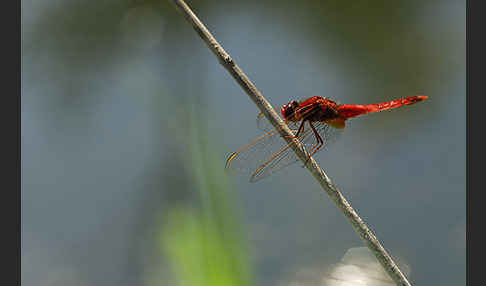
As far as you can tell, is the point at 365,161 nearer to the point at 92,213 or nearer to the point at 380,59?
the point at 380,59

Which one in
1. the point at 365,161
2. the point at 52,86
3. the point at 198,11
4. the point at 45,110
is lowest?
the point at 365,161

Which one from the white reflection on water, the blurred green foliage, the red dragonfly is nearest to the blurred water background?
the white reflection on water

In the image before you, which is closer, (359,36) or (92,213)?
(92,213)

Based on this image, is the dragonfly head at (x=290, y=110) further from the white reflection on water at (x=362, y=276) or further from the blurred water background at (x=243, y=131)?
the blurred water background at (x=243, y=131)

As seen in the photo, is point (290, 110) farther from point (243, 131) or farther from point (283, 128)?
point (243, 131)

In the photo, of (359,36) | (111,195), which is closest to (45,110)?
(111,195)

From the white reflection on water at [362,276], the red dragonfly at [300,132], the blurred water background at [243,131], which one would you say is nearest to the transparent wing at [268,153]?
the red dragonfly at [300,132]
